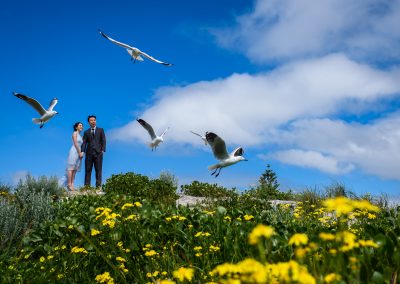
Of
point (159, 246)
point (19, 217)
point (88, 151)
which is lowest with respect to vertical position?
point (159, 246)

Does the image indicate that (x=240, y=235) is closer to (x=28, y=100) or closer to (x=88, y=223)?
(x=88, y=223)

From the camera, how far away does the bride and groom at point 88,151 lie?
17.3 metres

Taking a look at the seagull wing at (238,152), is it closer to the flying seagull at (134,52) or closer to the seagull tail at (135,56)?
the flying seagull at (134,52)

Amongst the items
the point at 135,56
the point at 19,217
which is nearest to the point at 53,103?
the point at 135,56

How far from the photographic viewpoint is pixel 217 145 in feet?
29.5

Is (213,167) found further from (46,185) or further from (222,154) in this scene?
(46,185)

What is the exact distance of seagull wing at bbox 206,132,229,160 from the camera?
27.7ft

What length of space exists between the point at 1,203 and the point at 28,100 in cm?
914

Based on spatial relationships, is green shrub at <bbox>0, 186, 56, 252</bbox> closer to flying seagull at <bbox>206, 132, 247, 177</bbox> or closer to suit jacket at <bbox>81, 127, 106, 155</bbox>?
flying seagull at <bbox>206, 132, 247, 177</bbox>

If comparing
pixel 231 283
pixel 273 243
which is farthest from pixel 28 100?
pixel 231 283

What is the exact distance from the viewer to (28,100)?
16344 mm

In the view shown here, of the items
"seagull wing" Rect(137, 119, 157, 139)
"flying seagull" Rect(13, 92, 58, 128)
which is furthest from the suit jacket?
"seagull wing" Rect(137, 119, 157, 139)

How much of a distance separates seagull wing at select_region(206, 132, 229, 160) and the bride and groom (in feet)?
29.6

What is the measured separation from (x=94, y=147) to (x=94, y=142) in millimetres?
180
